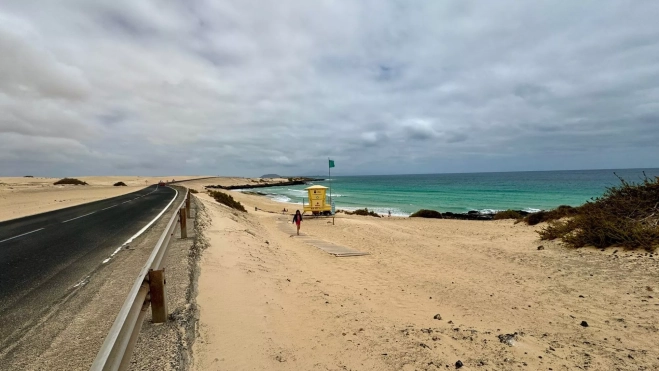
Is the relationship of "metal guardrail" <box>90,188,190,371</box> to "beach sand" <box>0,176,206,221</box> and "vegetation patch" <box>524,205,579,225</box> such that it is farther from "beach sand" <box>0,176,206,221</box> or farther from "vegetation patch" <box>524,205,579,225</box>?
"beach sand" <box>0,176,206,221</box>

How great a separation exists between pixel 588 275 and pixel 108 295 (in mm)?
9760

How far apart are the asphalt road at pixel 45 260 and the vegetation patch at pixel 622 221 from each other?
12.6m

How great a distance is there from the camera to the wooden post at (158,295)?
3.42m

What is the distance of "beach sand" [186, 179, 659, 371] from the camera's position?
12.5 feet

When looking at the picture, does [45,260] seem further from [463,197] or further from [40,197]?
[463,197]

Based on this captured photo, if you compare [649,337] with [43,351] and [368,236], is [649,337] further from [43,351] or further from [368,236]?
[368,236]

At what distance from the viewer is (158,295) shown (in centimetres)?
353

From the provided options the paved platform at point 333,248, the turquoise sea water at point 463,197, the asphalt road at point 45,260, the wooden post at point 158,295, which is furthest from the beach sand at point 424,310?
the turquoise sea water at point 463,197

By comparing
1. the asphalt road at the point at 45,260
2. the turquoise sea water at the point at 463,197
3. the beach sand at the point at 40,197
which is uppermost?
the beach sand at the point at 40,197

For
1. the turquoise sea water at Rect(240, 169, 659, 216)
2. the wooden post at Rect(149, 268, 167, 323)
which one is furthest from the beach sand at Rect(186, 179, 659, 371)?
the turquoise sea water at Rect(240, 169, 659, 216)

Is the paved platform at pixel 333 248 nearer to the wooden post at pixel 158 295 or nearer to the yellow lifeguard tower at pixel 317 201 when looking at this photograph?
the wooden post at pixel 158 295

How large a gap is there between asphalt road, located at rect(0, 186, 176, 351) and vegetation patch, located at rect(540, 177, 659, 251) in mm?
12595

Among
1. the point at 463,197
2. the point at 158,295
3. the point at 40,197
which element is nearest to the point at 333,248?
the point at 158,295

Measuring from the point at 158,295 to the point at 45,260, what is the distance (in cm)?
533
